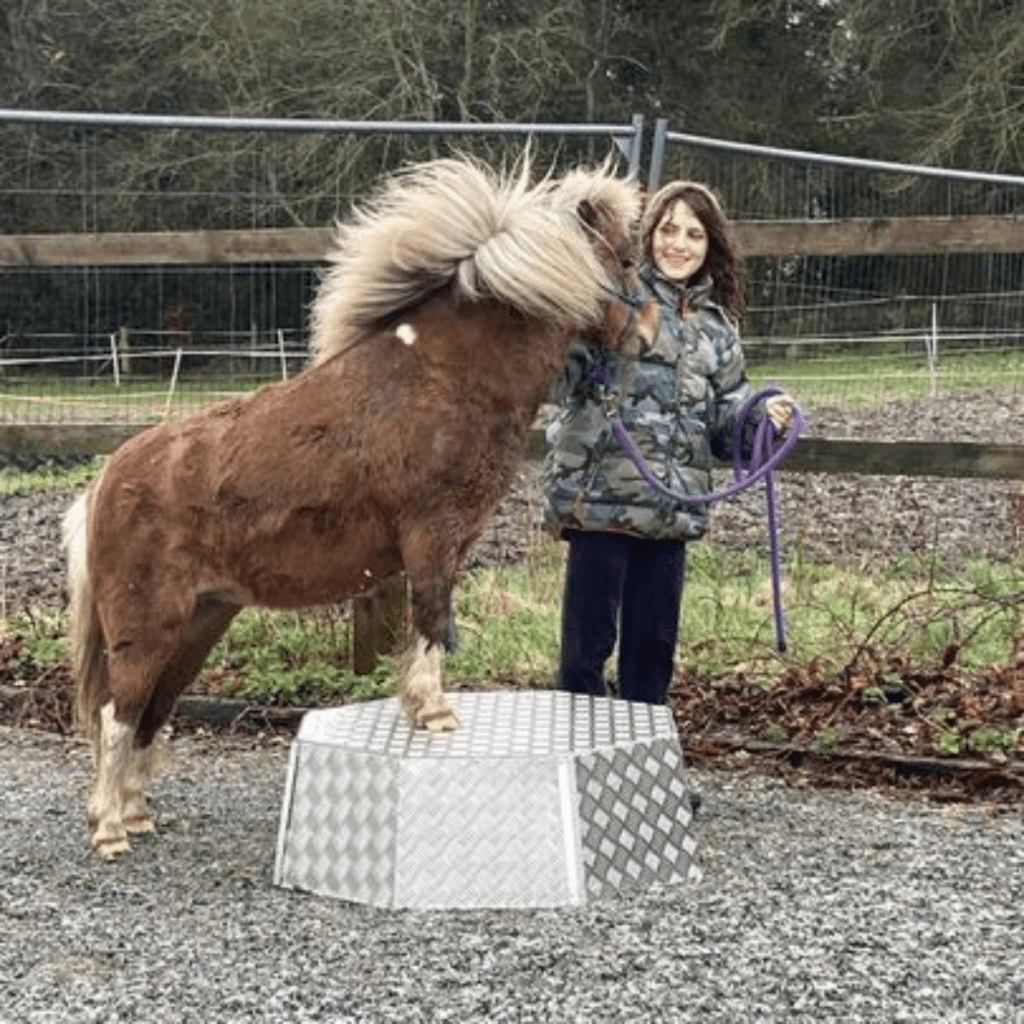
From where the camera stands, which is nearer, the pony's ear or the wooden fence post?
the pony's ear

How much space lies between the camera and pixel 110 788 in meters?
4.34

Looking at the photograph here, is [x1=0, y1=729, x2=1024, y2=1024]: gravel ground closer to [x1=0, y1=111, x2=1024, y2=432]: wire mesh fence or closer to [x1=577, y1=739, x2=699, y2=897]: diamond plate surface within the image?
[x1=577, y1=739, x2=699, y2=897]: diamond plate surface

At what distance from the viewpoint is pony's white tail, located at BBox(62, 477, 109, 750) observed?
441 centimetres

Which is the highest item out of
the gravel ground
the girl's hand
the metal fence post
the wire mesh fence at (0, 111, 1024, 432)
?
the metal fence post

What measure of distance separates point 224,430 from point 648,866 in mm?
1596

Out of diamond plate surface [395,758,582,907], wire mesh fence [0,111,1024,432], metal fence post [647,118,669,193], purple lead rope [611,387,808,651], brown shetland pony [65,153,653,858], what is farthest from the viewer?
wire mesh fence [0,111,1024,432]

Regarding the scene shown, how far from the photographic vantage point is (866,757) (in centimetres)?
536

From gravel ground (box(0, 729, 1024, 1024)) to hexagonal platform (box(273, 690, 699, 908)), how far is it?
0.08 metres

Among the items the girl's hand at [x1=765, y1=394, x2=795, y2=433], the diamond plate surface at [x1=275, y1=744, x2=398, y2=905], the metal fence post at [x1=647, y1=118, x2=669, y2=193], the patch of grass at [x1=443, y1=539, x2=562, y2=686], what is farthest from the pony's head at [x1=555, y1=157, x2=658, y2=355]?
the patch of grass at [x1=443, y1=539, x2=562, y2=686]

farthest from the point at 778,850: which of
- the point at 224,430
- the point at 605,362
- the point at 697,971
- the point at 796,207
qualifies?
the point at 796,207

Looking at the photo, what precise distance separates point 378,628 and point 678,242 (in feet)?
7.97

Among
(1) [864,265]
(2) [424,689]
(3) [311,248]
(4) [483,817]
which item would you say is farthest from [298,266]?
(4) [483,817]

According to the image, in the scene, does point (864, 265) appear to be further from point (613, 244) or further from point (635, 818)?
point (635, 818)

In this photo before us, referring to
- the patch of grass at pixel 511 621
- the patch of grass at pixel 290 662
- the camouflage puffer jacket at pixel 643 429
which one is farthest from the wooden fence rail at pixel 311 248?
the camouflage puffer jacket at pixel 643 429
